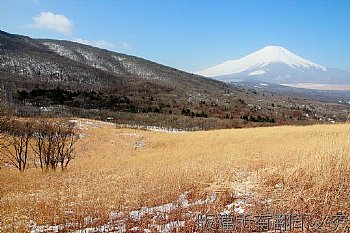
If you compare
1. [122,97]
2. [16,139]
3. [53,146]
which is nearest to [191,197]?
[53,146]

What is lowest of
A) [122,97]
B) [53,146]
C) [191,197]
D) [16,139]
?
[16,139]

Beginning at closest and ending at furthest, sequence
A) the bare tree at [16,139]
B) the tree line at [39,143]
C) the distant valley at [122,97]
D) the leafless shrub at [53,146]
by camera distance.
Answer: the bare tree at [16,139]
the tree line at [39,143]
the leafless shrub at [53,146]
the distant valley at [122,97]

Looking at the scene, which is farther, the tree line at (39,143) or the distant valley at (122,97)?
the distant valley at (122,97)

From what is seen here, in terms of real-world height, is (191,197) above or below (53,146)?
above

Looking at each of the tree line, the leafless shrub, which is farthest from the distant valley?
the leafless shrub

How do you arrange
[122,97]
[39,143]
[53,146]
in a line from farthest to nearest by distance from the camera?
[122,97] < [39,143] < [53,146]

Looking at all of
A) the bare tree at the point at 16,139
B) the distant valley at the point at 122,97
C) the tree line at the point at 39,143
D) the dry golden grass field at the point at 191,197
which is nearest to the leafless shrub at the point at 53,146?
the tree line at the point at 39,143

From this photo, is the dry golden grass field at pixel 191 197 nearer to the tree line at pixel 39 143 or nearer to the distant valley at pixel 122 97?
the tree line at pixel 39 143

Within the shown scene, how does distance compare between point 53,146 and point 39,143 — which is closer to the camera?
point 53,146

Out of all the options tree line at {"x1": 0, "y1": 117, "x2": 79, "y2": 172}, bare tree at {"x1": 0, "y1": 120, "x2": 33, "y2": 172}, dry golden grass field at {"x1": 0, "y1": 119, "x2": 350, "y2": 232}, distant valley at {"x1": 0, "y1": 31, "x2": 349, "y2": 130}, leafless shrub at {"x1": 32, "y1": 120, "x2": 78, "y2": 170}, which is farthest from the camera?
distant valley at {"x1": 0, "y1": 31, "x2": 349, "y2": 130}

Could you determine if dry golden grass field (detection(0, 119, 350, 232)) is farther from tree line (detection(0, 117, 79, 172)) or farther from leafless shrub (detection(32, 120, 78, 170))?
leafless shrub (detection(32, 120, 78, 170))

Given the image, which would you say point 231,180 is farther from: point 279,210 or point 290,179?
point 279,210

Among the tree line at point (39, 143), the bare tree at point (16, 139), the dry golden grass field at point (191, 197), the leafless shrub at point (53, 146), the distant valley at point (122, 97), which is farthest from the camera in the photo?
the distant valley at point (122, 97)

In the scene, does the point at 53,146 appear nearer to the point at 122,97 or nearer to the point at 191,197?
the point at 191,197
